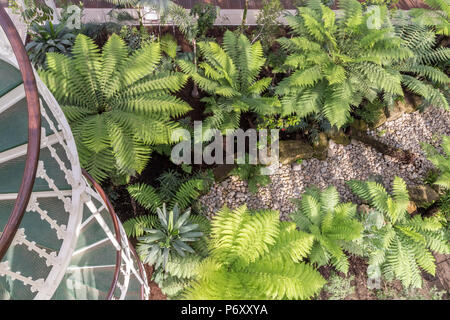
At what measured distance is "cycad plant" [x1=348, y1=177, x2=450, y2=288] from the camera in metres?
4.44

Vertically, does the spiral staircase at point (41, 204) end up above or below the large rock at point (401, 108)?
above

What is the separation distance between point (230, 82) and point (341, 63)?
2063 mm

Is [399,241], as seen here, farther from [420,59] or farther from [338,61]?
[420,59]

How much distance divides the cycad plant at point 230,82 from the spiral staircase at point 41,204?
245cm

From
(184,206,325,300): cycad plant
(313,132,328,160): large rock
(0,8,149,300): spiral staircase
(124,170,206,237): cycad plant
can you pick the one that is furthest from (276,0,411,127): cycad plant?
(0,8,149,300): spiral staircase

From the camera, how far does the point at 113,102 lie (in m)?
4.54

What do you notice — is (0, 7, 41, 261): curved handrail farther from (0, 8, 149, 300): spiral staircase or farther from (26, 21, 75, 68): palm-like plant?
(26, 21, 75, 68): palm-like plant

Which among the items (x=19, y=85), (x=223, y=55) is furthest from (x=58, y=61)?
(x=223, y=55)

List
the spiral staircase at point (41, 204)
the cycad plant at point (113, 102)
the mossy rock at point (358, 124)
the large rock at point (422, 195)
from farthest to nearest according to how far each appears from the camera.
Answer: the mossy rock at point (358, 124) < the large rock at point (422, 195) < the cycad plant at point (113, 102) < the spiral staircase at point (41, 204)

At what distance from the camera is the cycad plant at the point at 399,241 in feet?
14.6

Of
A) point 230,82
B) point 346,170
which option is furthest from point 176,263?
point 346,170

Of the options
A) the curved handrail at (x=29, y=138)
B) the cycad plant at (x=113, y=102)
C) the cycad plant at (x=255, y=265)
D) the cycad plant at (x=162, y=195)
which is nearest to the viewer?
the curved handrail at (x=29, y=138)

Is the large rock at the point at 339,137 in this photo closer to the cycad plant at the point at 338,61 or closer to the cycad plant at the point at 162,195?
the cycad plant at the point at 338,61


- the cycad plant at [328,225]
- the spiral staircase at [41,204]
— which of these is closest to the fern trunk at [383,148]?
the cycad plant at [328,225]
